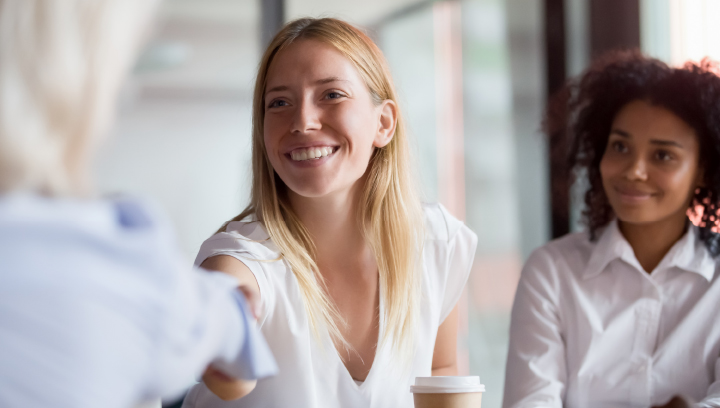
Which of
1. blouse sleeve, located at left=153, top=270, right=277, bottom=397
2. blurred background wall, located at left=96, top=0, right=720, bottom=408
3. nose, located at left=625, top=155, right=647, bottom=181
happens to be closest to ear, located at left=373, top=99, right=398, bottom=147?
nose, located at left=625, top=155, right=647, bottom=181

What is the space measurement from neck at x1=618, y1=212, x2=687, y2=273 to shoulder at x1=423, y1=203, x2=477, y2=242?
0.42 m

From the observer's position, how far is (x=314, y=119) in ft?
4.74

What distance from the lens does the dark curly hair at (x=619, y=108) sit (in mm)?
1670

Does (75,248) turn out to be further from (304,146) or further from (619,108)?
(619,108)

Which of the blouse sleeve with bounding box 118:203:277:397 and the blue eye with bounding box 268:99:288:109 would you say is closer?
the blouse sleeve with bounding box 118:203:277:397

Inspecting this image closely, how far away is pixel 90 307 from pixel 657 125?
4.80 ft

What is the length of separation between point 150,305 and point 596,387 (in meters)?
1.24

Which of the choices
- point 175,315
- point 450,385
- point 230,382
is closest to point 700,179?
point 450,385

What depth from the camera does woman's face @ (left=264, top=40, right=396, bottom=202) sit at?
1447 mm

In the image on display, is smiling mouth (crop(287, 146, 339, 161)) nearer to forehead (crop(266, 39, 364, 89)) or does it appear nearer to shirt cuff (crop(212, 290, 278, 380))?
forehead (crop(266, 39, 364, 89))

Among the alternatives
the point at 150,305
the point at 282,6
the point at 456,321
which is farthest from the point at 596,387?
the point at 282,6

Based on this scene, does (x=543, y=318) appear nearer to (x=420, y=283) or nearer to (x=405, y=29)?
(x=420, y=283)

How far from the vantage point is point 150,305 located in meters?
0.61

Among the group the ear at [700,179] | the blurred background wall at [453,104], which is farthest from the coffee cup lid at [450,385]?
the blurred background wall at [453,104]
